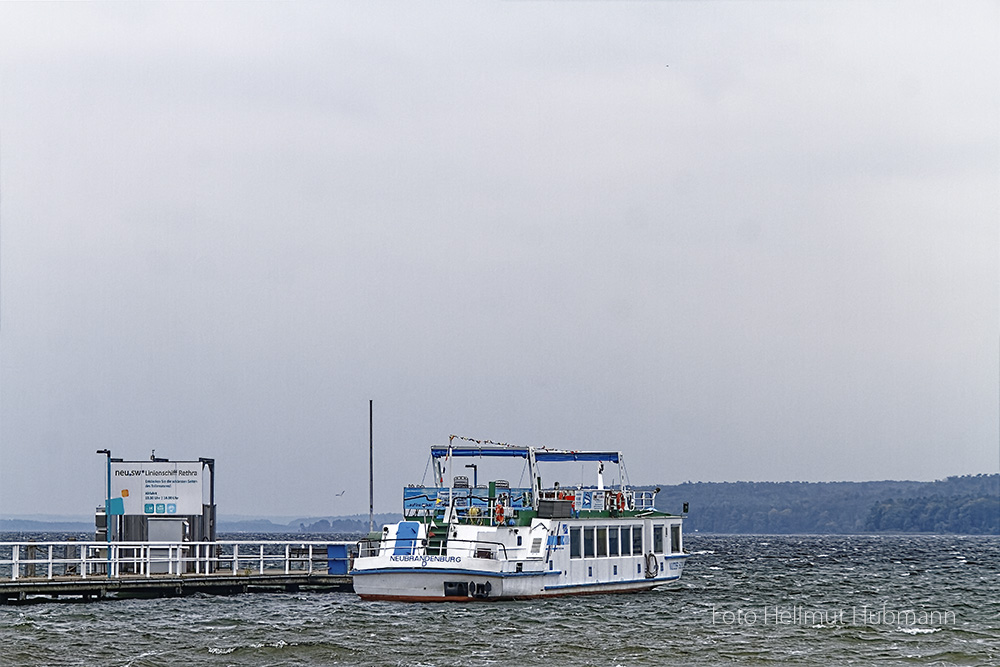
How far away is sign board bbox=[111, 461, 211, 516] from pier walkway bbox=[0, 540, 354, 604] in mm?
1345

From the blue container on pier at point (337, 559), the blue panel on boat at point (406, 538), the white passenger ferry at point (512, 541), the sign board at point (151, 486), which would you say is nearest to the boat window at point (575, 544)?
the white passenger ferry at point (512, 541)

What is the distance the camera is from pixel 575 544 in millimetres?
46938

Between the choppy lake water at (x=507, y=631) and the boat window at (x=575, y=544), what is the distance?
1546 mm

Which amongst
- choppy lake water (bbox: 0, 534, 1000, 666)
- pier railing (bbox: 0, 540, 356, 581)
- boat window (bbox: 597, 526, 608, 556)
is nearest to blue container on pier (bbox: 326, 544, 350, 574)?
pier railing (bbox: 0, 540, 356, 581)

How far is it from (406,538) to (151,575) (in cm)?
816

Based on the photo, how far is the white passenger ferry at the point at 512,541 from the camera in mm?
43594

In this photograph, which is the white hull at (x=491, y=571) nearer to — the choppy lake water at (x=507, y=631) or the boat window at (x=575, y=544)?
the boat window at (x=575, y=544)

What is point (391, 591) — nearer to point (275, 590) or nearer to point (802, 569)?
point (275, 590)

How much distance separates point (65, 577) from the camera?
44219mm

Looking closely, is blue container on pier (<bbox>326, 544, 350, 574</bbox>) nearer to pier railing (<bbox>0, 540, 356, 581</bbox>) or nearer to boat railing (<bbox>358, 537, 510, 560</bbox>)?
pier railing (<bbox>0, 540, 356, 581</bbox>)

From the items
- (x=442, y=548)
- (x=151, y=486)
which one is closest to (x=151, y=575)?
(x=151, y=486)

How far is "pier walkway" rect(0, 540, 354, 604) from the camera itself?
43.6 m

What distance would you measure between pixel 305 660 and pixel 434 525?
12.9 metres

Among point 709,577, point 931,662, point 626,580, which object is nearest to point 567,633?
point 931,662
